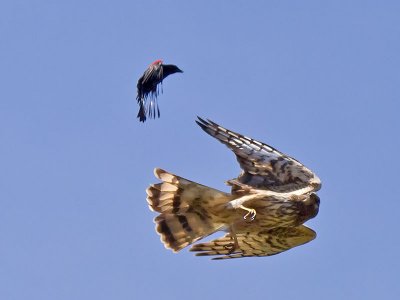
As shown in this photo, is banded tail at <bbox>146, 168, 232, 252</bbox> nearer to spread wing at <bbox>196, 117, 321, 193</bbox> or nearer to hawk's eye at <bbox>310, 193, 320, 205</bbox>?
spread wing at <bbox>196, 117, 321, 193</bbox>

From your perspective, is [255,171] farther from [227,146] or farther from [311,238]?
[311,238]

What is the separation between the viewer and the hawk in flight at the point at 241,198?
10.3 m

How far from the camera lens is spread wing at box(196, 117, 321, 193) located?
1016 cm

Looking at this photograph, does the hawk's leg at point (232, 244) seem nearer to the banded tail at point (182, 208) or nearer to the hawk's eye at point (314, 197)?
the banded tail at point (182, 208)

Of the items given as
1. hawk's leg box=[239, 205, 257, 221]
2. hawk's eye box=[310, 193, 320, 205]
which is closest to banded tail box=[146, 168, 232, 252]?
hawk's leg box=[239, 205, 257, 221]

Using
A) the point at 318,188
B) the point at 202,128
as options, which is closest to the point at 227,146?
the point at 202,128

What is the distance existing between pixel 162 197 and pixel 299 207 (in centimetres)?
146

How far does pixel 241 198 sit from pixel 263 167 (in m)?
0.41

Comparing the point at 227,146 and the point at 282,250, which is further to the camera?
the point at 282,250

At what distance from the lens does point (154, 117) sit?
8.80m

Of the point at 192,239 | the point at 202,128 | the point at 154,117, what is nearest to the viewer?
the point at 154,117

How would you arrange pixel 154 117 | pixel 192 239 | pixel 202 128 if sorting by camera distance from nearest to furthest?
pixel 154 117
pixel 202 128
pixel 192 239

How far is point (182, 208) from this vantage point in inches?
415

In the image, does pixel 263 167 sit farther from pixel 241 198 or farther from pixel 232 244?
pixel 232 244
